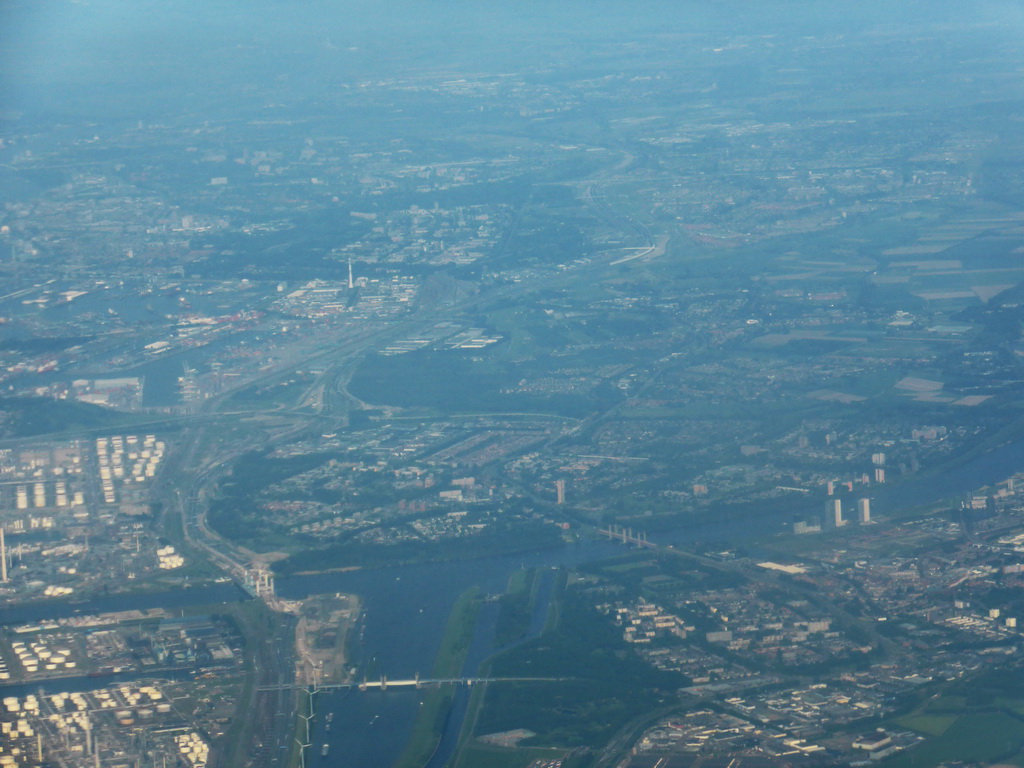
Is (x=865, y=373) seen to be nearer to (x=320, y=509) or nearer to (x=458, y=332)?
(x=458, y=332)

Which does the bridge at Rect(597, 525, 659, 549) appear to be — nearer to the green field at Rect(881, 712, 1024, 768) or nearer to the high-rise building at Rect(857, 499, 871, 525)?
the high-rise building at Rect(857, 499, 871, 525)

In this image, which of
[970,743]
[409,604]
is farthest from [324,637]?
[970,743]

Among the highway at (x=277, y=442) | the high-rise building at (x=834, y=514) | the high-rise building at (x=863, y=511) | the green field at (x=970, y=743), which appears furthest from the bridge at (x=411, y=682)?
the high-rise building at (x=863, y=511)

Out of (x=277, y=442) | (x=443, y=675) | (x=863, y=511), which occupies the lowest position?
(x=863, y=511)

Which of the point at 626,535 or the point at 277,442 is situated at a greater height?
the point at 277,442

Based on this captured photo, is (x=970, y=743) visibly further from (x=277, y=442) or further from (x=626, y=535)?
(x=277, y=442)

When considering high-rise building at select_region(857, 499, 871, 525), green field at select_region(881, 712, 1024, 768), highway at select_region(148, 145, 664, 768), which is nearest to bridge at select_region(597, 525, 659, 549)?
high-rise building at select_region(857, 499, 871, 525)

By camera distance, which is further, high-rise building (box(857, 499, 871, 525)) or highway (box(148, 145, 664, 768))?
high-rise building (box(857, 499, 871, 525))

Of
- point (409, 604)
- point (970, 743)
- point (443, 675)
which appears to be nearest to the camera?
point (970, 743)

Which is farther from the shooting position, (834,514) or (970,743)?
(834,514)

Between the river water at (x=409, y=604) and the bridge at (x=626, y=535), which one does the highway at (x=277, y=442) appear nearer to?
the river water at (x=409, y=604)

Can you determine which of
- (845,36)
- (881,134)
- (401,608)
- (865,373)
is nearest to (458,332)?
(865,373)
